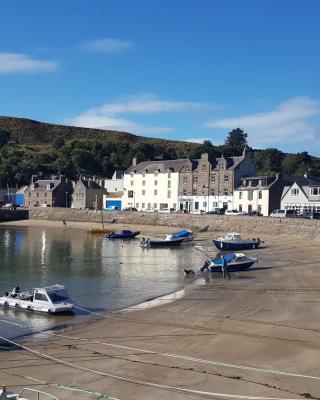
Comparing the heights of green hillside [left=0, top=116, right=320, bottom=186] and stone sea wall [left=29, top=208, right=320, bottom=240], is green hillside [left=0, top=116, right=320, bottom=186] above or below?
above

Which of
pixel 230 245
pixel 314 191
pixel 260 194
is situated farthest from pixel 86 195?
pixel 230 245

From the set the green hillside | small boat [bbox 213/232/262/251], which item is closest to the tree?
the green hillside

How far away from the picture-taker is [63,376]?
61.7ft

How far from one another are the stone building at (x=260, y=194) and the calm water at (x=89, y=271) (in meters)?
26.0

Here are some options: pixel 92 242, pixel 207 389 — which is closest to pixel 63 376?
pixel 207 389

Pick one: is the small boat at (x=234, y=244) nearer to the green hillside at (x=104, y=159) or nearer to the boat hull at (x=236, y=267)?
the boat hull at (x=236, y=267)

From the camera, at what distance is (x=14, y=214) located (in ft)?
397

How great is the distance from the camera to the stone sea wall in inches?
2889

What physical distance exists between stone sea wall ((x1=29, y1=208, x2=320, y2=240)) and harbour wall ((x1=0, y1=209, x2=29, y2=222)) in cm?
152

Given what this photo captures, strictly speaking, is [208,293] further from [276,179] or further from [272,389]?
[276,179]

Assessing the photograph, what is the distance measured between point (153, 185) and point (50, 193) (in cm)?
2657

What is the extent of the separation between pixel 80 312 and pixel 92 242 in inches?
1773

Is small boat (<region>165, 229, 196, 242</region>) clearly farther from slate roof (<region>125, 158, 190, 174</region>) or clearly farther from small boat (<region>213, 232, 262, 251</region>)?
slate roof (<region>125, 158, 190, 174</region>)

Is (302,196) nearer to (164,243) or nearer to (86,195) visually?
(164,243)
